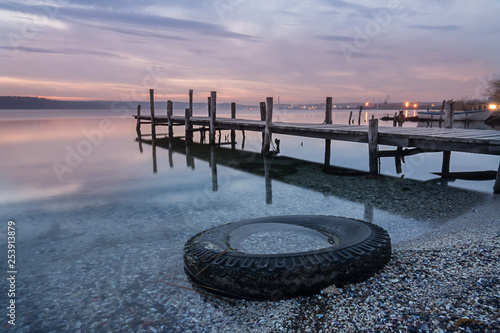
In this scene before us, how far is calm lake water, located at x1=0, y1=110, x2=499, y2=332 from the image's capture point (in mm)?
3963

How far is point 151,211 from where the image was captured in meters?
8.09

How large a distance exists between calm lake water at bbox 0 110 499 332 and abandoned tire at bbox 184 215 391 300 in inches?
15.1

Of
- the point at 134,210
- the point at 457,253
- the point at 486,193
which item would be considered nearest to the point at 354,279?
the point at 457,253

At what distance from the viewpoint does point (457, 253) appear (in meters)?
4.30

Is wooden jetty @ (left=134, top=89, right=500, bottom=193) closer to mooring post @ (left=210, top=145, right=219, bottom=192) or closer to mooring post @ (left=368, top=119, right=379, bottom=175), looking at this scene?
mooring post @ (left=368, top=119, right=379, bottom=175)

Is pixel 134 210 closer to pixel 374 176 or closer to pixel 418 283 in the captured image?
pixel 418 283

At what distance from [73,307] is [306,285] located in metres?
2.94

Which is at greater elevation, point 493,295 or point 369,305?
point 493,295

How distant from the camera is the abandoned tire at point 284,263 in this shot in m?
3.59

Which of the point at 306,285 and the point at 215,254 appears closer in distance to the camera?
the point at 306,285

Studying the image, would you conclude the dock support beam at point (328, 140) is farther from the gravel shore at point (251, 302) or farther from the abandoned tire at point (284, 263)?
the abandoned tire at point (284, 263)

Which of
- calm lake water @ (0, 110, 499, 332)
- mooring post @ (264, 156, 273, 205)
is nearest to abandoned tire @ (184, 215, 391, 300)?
calm lake water @ (0, 110, 499, 332)

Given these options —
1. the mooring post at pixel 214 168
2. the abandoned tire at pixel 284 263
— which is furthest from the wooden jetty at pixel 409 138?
the abandoned tire at pixel 284 263

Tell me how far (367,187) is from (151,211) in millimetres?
6726
